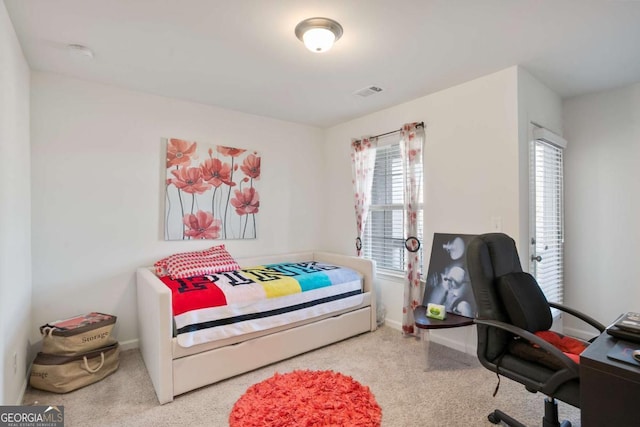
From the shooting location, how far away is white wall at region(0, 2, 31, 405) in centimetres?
171

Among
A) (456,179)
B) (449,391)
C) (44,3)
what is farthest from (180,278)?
(456,179)

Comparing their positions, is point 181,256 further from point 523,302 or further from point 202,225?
point 523,302

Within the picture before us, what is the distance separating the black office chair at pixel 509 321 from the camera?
1.53m

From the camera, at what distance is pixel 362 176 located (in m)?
3.74

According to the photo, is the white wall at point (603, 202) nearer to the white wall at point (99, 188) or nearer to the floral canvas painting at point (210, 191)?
the floral canvas painting at point (210, 191)

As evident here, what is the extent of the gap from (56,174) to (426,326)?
11.1 feet

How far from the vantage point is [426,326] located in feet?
7.93

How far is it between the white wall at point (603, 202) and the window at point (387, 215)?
67.9 inches

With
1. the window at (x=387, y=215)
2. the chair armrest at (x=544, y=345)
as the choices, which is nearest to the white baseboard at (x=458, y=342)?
the window at (x=387, y=215)

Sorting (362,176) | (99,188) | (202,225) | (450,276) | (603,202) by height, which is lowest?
(450,276)

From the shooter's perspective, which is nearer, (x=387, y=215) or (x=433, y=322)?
(x=433, y=322)

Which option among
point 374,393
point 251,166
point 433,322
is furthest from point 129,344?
point 433,322

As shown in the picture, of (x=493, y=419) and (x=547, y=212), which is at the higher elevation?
(x=547, y=212)

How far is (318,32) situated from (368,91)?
47.3 inches
